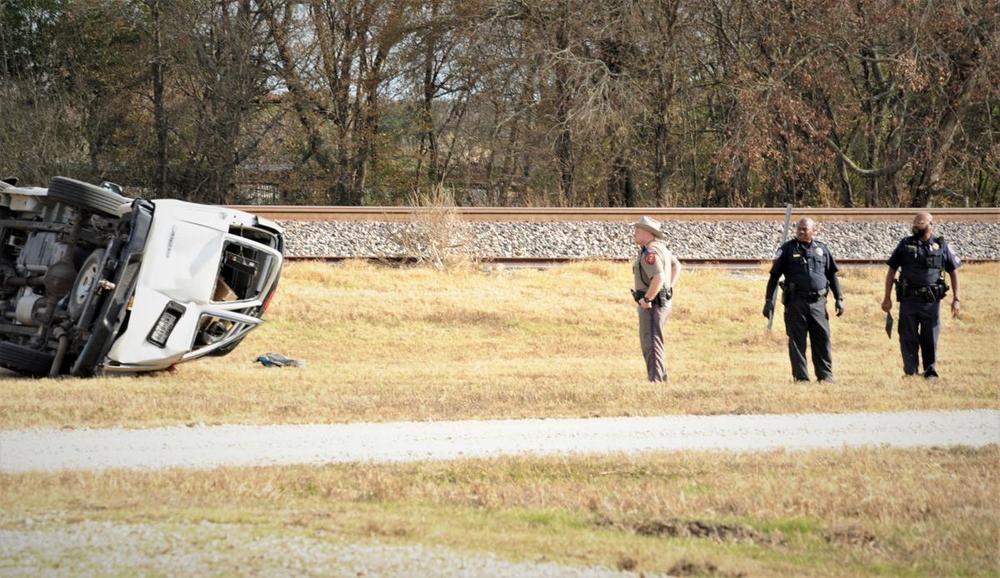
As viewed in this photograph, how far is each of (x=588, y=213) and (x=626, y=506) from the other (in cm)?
1815

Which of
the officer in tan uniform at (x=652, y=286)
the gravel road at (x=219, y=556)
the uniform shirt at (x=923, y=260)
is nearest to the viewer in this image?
the gravel road at (x=219, y=556)

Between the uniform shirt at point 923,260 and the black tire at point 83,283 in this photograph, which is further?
the uniform shirt at point 923,260

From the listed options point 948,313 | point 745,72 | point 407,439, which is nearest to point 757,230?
point 948,313

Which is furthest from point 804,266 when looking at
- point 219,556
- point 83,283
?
point 219,556

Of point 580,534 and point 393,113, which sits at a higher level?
point 393,113

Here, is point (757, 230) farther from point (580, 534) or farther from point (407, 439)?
point (580, 534)

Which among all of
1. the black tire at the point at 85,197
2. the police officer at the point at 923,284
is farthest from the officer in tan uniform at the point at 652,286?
the black tire at the point at 85,197

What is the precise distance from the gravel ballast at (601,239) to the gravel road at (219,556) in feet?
56.1

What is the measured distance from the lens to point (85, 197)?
1271cm

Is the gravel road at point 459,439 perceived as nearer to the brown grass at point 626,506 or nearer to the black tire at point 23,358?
the brown grass at point 626,506

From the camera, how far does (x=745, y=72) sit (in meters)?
35.9

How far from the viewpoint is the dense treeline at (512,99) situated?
3491cm

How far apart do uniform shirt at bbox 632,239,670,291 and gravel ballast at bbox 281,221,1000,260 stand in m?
11.0

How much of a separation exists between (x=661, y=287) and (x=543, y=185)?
25378mm
